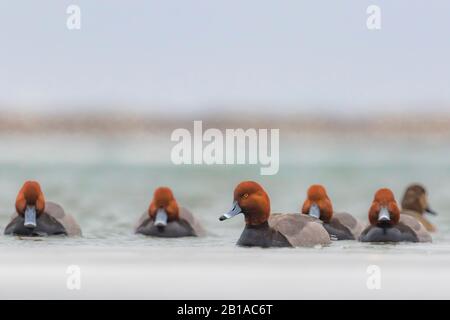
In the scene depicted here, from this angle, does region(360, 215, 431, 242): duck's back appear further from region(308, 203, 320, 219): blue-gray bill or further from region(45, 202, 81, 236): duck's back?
region(45, 202, 81, 236): duck's back

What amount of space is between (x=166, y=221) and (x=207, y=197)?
20.9ft

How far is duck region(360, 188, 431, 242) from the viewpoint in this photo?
10289 mm

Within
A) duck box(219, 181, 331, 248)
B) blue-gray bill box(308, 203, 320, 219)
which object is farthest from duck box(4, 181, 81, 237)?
blue-gray bill box(308, 203, 320, 219)

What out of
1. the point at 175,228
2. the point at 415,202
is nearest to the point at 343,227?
the point at 175,228

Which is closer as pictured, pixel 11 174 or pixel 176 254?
pixel 176 254

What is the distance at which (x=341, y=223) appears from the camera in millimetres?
10922

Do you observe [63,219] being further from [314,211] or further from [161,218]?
[314,211]

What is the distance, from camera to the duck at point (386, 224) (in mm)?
10289

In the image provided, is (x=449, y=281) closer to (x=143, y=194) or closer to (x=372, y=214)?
(x=372, y=214)

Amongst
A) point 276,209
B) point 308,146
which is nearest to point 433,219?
point 276,209

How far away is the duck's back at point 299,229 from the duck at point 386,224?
385mm

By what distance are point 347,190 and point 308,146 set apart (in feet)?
38.0

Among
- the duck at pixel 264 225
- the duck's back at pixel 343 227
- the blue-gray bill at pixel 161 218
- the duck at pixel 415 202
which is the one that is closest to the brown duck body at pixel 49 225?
the blue-gray bill at pixel 161 218

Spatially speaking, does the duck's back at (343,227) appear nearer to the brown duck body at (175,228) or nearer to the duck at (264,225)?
the duck at (264,225)
